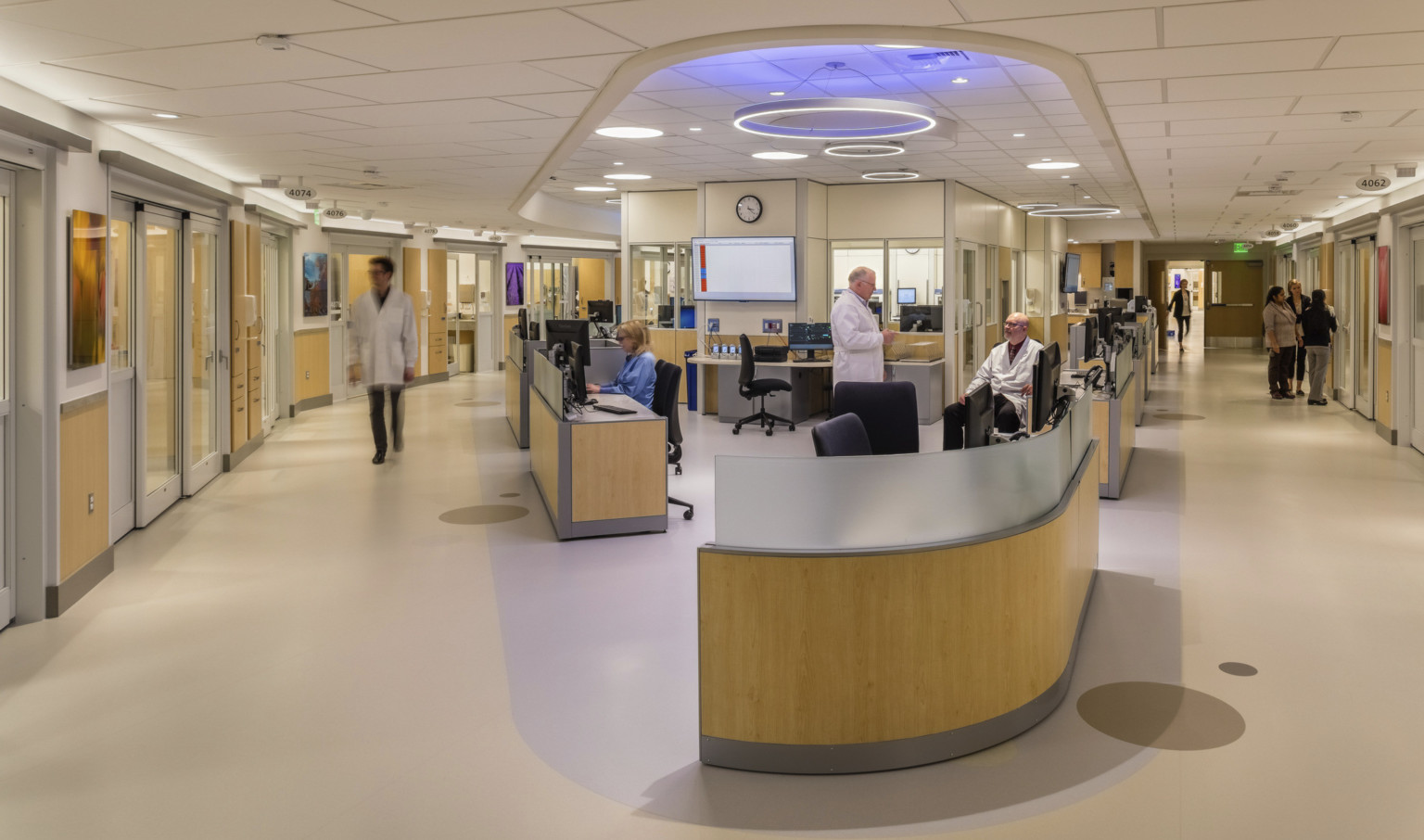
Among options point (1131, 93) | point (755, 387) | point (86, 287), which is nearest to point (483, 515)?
point (86, 287)

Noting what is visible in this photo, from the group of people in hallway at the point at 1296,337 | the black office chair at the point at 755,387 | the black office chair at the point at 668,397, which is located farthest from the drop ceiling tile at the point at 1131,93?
the group of people in hallway at the point at 1296,337

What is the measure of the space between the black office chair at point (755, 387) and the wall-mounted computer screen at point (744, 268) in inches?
48.3

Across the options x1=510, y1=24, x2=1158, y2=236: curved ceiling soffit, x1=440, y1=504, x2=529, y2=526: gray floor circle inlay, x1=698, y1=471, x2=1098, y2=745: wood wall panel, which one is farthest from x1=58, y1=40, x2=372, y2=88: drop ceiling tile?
x1=440, y1=504, x2=529, y2=526: gray floor circle inlay

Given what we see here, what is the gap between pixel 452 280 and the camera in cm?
1972

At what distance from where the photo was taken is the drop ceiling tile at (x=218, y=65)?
4.68 meters

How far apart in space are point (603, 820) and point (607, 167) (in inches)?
360

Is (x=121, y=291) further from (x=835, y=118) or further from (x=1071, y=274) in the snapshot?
(x=1071, y=274)

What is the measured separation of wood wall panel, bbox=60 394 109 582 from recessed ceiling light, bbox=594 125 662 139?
407 centimetres

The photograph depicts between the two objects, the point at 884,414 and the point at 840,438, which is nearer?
the point at 840,438

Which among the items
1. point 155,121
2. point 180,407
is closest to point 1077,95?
point 155,121

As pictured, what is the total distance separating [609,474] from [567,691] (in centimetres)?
269

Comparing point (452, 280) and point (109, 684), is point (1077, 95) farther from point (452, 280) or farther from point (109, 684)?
point (452, 280)

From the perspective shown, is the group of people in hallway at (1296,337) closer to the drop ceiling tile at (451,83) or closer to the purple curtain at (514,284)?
the drop ceiling tile at (451,83)

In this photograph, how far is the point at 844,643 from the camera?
3439mm
